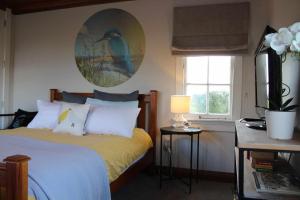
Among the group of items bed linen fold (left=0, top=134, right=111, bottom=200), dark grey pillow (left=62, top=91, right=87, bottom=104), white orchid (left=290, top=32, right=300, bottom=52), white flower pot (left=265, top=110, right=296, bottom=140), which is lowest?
bed linen fold (left=0, top=134, right=111, bottom=200)

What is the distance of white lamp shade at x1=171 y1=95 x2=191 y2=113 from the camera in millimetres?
3053

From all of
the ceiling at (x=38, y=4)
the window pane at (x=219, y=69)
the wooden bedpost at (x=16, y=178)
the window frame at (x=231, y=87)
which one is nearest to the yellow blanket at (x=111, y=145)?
the window frame at (x=231, y=87)

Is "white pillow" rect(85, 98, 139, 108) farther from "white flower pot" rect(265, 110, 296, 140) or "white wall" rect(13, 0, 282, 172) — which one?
"white flower pot" rect(265, 110, 296, 140)

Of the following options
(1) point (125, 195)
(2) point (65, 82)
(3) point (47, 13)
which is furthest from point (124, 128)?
(3) point (47, 13)

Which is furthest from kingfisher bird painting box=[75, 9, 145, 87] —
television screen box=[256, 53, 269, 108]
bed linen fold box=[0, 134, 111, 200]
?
television screen box=[256, 53, 269, 108]

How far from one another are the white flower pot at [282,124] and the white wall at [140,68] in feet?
6.40

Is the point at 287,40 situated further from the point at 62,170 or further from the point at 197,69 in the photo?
the point at 197,69

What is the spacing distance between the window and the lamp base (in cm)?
17

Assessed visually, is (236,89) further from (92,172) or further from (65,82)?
(65,82)

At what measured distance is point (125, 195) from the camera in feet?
9.12

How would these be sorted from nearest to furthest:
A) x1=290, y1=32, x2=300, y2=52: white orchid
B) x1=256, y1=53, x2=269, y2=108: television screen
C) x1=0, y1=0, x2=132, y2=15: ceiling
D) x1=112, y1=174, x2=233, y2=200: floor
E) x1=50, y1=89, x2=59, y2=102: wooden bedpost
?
x1=290, y1=32, x2=300, y2=52: white orchid < x1=256, y1=53, x2=269, y2=108: television screen < x1=112, y1=174, x2=233, y2=200: floor < x1=0, y1=0, x2=132, y2=15: ceiling < x1=50, y1=89, x2=59, y2=102: wooden bedpost

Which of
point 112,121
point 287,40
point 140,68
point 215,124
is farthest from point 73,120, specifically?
point 287,40

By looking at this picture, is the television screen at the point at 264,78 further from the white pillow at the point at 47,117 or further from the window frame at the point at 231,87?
the white pillow at the point at 47,117

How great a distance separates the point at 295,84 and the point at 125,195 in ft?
6.33
